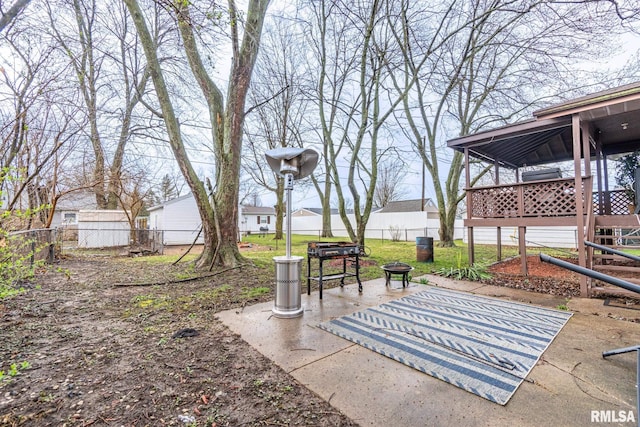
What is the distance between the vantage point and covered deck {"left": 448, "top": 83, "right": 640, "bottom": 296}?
4664 millimetres

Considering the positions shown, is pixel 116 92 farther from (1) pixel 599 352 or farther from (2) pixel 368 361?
(1) pixel 599 352

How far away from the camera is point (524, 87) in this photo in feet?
35.2

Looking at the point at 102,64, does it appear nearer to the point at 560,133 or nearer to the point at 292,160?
the point at 292,160

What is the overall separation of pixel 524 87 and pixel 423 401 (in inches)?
512

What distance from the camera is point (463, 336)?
9.49 feet

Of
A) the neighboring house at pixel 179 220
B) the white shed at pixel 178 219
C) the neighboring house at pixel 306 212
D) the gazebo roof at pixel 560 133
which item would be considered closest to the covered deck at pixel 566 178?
the gazebo roof at pixel 560 133

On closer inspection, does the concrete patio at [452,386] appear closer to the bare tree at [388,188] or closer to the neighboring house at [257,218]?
the neighboring house at [257,218]

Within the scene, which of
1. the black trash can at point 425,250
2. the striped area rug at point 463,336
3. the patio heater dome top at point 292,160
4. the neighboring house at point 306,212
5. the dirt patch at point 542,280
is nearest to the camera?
the striped area rug at point 463,336

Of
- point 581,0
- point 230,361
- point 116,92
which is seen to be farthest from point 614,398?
point 116,92

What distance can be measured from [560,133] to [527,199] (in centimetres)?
200

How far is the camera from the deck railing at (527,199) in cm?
579

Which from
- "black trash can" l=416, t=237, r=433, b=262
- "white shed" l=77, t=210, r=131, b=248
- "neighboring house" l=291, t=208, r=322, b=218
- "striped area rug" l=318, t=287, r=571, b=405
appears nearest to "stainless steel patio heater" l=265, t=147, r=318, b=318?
"striped area rug" l=318, t=287, r=571, b=405

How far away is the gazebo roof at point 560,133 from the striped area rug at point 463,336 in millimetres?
3437

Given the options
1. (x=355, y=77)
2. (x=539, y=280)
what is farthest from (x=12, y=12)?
(x=355, y=77)
